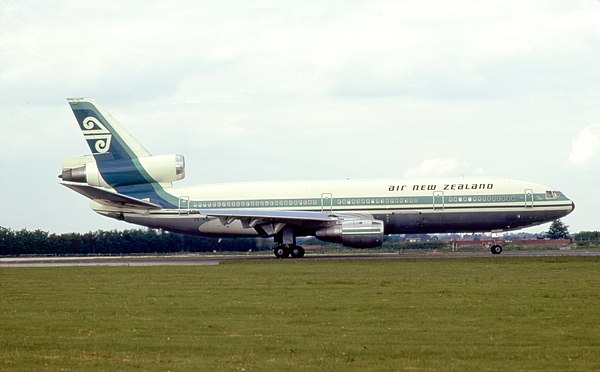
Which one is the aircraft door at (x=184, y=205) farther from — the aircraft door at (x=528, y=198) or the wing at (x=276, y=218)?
the aircraft door at (x=528, y=198)

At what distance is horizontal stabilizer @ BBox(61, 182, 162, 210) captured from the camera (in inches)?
1903

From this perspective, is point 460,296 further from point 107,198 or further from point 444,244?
point 444,244

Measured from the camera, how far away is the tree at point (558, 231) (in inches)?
3600

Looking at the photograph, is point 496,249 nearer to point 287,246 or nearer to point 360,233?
point 360,233

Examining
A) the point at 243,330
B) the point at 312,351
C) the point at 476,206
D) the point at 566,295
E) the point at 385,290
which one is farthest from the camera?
the point at 476,206

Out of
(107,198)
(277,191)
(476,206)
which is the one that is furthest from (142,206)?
(476,206)

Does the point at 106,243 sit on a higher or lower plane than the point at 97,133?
lower

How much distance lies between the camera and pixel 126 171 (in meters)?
52.2

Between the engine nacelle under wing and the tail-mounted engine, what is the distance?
36.7 feet

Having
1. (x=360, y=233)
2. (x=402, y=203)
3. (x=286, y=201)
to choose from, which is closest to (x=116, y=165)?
(x=286, y=201)

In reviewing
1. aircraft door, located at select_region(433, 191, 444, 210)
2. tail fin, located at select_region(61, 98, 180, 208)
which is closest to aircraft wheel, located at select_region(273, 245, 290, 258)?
tail fin, located at select_region(61, 98, 180, 208)

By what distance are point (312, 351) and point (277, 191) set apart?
36693 mm

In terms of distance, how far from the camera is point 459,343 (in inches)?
599

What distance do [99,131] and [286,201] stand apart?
457 inches
